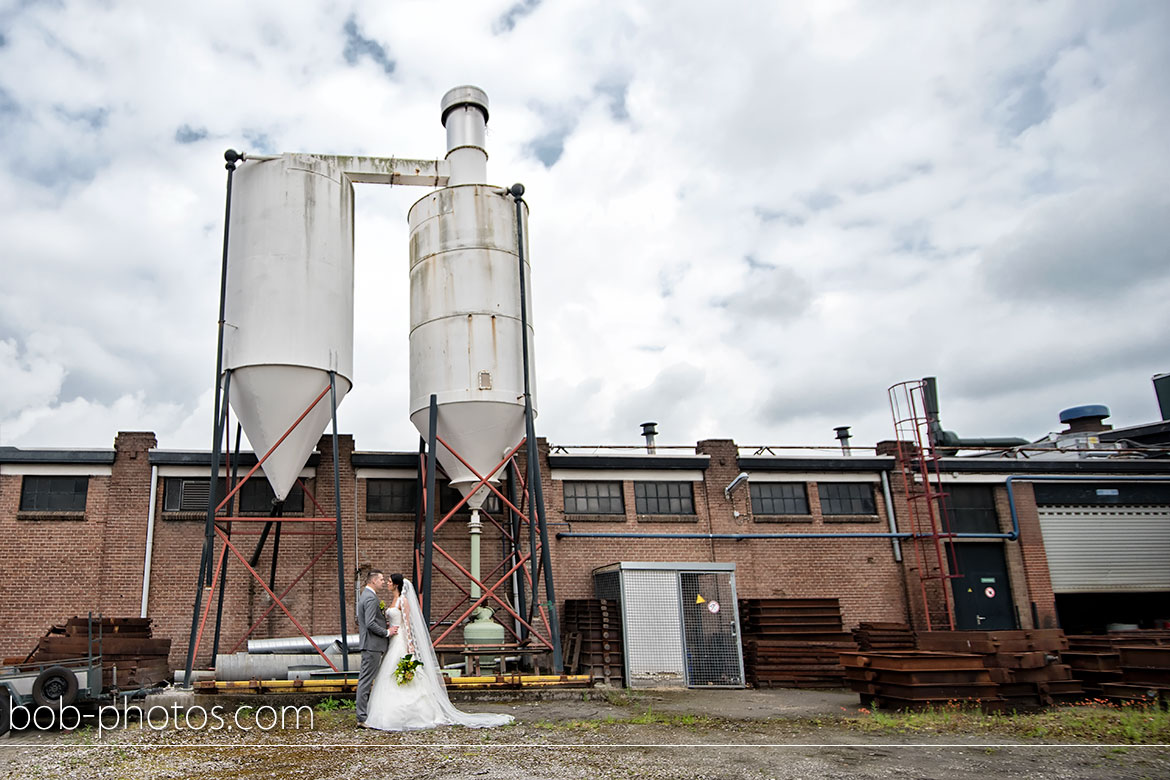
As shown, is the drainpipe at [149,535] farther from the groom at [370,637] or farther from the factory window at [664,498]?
the factory window at [664,498]

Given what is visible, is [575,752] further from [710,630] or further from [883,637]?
[883,637]

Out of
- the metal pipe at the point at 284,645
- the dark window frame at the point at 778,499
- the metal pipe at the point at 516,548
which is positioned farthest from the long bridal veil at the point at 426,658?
the dark window frame at the point at 778,499

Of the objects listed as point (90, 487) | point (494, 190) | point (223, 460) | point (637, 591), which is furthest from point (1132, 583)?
point (90, 487)

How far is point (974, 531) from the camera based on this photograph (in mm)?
20297

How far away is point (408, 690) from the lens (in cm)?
908

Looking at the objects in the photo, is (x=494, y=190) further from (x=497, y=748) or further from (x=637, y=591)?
(x=497, y=748)

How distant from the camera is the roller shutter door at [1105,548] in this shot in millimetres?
20375

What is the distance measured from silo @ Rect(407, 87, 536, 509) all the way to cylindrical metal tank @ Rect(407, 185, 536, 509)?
2 cm

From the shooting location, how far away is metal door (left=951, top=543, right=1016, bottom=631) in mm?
19344

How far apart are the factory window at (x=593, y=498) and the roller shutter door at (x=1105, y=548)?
11.4 m

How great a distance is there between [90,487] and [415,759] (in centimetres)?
1256

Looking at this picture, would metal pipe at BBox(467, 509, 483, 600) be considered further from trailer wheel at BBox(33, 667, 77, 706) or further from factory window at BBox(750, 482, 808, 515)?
factory window at BBox(750, 482, 808, 515)

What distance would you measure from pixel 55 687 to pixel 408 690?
15.1 ft

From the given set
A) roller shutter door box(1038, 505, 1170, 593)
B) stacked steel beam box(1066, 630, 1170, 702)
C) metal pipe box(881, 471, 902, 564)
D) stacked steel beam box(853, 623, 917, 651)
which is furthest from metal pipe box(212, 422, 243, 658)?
roller shutter door box(1038, 505, 1170, 593)
